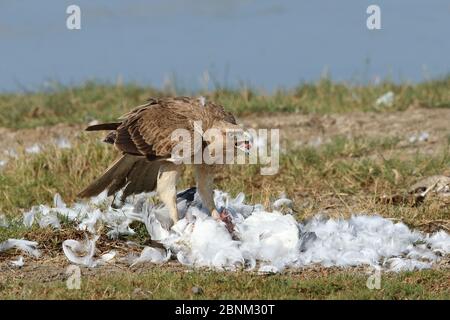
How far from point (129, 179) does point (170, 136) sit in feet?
2.75

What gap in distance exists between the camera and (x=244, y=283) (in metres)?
6.64

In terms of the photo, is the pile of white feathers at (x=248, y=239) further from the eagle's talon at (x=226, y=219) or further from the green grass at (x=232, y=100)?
Answer: the green grass at (x=232, y=100)

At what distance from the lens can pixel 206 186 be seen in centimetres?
785

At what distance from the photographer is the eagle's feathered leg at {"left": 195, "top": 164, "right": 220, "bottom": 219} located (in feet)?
25.3

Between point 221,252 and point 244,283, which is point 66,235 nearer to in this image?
point 221,252

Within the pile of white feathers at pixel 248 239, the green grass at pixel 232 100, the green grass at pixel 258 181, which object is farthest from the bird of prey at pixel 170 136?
the green grass at pixel 232 100

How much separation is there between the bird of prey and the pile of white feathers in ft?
0.75

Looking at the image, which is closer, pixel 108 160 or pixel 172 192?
pixel 172 192

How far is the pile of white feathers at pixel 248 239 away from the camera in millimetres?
7367

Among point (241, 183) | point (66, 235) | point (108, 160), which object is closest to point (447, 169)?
point (241, 183)

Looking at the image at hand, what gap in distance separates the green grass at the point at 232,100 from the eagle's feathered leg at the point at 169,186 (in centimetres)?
523

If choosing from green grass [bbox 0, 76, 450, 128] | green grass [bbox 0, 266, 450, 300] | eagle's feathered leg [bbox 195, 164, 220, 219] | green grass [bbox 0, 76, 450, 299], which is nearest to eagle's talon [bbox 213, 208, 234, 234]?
eagle's feathered leg [bbox 195, 164, 220, 219]
